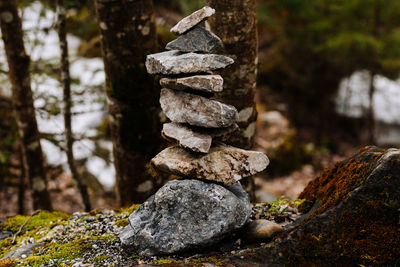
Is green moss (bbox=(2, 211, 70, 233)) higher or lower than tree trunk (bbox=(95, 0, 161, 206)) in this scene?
lower

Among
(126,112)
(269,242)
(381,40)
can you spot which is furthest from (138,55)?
(381,40)

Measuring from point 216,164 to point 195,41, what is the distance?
1115mm

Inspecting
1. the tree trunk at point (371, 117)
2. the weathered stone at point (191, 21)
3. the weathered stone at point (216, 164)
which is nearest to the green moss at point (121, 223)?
the weathered stone at point (216, 164)

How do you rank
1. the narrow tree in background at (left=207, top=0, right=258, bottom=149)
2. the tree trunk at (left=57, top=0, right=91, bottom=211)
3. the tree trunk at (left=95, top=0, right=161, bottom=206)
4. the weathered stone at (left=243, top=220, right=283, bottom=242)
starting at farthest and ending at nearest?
the tree trunk at (left=57, top=0, right=91, bottom=211), the tree trunk at (left=95, top=0, right=161, bottom=206), the narrow tree in background at (left=207, top=0, right=258, bottom=149), the weathered stone at (left=243, top=220, right=283, bottom=242)

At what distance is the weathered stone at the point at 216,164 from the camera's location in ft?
10.9

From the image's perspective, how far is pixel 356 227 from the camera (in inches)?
116

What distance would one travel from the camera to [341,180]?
3.47 meters

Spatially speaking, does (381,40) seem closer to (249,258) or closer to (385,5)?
(385,5)

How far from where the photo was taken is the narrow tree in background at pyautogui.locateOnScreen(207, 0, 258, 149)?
4.15m

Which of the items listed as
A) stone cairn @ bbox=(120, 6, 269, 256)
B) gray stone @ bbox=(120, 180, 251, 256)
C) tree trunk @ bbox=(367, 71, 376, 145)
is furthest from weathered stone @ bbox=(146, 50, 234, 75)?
tree trunk @ bbox=(367, 71, 376, 145)

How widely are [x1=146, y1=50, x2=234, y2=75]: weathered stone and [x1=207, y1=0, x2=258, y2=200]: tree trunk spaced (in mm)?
1060

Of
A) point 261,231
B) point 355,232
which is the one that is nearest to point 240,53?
point 261,231

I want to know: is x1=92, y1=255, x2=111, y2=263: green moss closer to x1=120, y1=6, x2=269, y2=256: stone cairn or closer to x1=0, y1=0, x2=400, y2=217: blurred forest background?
x1=120, y1=6, x2=269, y2=256: stone cairn

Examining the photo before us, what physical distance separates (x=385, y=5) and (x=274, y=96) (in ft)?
15.6
